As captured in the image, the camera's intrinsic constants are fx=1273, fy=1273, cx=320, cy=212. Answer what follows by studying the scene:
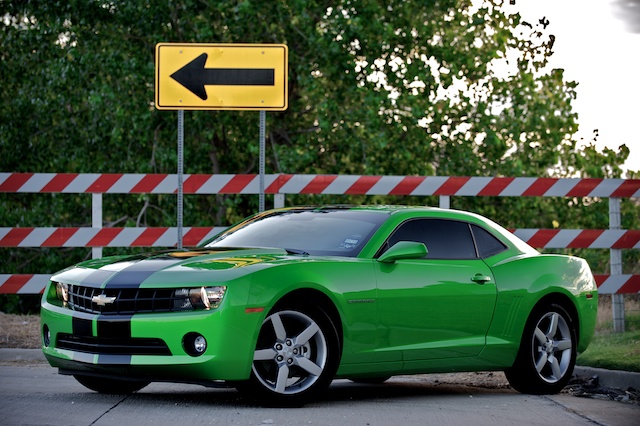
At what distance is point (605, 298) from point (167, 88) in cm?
855

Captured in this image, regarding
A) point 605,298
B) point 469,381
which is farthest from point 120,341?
point 605,298

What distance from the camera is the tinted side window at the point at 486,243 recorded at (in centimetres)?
988

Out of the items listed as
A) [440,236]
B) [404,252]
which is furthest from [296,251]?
[440,236]

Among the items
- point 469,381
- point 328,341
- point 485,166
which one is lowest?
point 469,381

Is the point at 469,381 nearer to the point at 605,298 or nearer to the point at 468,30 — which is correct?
the point at 605,298

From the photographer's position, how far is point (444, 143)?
23891mm

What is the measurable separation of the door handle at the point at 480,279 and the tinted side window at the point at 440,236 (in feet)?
0.63

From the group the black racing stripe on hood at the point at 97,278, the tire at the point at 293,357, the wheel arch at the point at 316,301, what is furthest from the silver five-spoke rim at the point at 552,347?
the black racing stripe on hood at the point at 97,278

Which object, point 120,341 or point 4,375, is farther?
point 4,375

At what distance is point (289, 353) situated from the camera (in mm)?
8156

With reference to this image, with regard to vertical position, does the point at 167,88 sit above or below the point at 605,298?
above

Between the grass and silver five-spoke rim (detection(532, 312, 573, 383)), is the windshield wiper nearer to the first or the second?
silver five-spoke rim (detection(532, 312, 573, 383))

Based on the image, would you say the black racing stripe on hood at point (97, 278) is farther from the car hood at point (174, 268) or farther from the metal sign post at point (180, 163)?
the metal sign post at point (180, 163)

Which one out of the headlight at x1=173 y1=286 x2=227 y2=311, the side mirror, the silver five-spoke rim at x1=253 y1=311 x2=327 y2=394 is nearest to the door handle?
the side mirror
